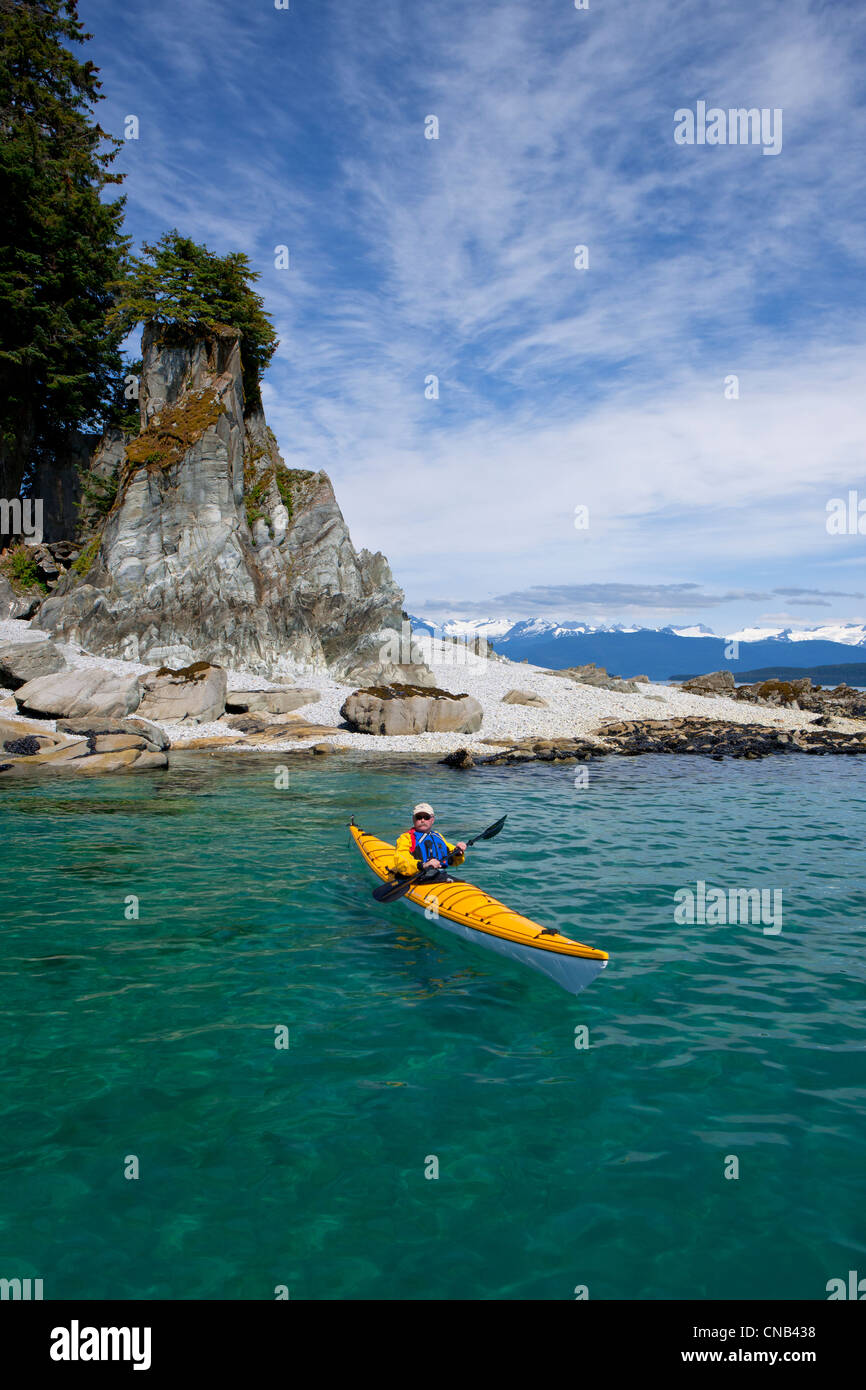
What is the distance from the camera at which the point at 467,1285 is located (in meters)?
4.77

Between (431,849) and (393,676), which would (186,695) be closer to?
(393,676)

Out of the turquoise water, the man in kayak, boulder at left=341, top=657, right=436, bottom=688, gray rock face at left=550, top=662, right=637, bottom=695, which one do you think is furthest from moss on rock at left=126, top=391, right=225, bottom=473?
the man in kayak

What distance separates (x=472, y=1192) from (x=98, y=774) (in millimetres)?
19797

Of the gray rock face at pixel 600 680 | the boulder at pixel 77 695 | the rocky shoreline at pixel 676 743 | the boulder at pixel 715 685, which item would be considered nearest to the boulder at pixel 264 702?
the boulder at pixel 77 695

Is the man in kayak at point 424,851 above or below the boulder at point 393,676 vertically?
below

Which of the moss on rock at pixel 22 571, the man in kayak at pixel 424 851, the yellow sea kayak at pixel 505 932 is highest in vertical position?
the moss on rock at pixel 22 571

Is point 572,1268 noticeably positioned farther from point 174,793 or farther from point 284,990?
point 174,793

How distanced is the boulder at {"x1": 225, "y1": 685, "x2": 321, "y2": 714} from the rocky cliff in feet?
20.8

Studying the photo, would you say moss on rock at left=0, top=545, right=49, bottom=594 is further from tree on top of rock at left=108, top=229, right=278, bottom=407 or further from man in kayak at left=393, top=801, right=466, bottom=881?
man in kayak at left=393, top=801, right=466, bottom=881

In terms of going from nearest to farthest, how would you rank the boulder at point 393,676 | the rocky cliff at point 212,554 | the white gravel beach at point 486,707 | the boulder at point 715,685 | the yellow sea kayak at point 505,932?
the yellow sea kayak at point 505,932, the white gravel beach at point 486,707, the boulder at point 393,676, the rocky cliff at point 212,554, the boulder at point 715,685

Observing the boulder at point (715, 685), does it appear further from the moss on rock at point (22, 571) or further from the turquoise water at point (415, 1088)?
the moss on rock at point (22, 571)

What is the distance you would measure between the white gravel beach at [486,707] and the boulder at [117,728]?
1.06 meters

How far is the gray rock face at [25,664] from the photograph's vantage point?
30.0m

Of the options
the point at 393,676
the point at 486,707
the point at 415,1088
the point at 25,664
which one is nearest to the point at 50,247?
the point at 25,664
